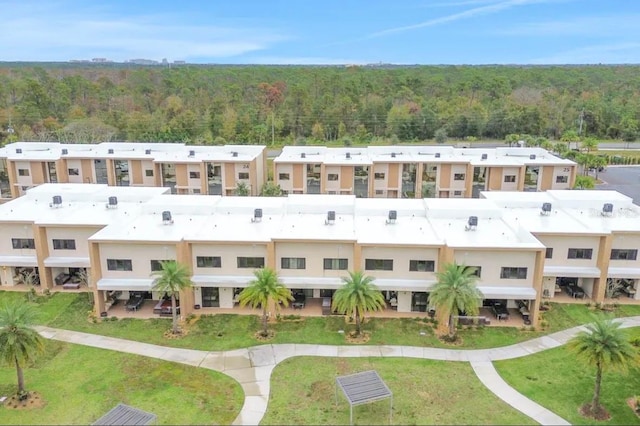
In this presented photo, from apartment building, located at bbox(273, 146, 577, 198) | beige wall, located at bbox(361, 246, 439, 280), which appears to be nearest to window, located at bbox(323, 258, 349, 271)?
beige wall, located at bbox(361, 246, 439, 280)

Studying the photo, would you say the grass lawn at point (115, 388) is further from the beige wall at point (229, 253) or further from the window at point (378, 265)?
the window at point (378, 265)

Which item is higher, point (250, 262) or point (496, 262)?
point (496, 262)

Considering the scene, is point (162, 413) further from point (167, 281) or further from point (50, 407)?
point (167, 281)

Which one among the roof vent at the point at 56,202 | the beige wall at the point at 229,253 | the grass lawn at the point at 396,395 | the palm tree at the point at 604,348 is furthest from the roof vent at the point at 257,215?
the palm tree at the point at 604,348

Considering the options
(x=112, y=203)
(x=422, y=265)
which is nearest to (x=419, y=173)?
(x=422, y=265)

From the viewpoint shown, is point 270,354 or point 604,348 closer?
point 604,348

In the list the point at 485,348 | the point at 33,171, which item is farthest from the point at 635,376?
the point at 33,171

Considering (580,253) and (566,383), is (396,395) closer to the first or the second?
(566,383)
